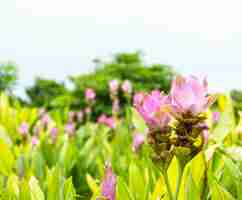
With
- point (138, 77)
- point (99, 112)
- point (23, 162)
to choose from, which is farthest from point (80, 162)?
point (138, 77)

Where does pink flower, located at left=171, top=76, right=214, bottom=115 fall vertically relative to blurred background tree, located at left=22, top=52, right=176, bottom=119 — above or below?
above

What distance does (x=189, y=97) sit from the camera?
1.03 meters

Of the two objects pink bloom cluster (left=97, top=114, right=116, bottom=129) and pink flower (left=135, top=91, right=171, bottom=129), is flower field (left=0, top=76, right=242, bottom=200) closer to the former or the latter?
pink flower (left=135, top=91, right=171, bottom=129)

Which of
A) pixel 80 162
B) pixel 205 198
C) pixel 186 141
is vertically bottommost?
pixel 80 162

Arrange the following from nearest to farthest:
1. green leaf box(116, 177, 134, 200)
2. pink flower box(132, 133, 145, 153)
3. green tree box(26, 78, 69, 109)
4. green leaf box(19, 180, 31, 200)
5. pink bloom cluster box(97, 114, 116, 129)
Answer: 1. green leaf box(116, 177, 134, 200)
2. green leaf box(19, 180, 31, 200)
3. pink flower box(132, 133, 145, 153)
4. pink bloom cluster box(97, 114, 116, 129)
5. green tree box(26, 78, 69, 109)

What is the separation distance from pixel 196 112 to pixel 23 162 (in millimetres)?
1339

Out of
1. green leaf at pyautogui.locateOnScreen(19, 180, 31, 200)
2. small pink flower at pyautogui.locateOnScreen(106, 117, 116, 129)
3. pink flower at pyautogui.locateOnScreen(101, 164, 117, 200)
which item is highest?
pink flower at pyautogui.locateOnScreen(101, 164, 117, 200)

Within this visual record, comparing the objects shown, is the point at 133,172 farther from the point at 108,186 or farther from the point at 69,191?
the point at 108,186

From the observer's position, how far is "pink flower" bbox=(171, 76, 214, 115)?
3.37 ft

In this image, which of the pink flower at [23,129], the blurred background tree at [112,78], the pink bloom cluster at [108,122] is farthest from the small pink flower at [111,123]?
the blurred background tree at [112,78]

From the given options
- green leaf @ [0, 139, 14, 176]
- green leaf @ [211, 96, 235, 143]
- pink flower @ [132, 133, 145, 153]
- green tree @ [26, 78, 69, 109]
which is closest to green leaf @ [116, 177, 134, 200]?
green leaf @ [211, 96, 235, 143]

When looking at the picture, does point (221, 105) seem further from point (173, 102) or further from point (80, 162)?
point (173, 102)

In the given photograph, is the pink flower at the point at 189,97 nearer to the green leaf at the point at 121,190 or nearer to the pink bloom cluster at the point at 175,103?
the pink bloom cluster at the point at 175,103

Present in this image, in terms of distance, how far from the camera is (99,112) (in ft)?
32.0
